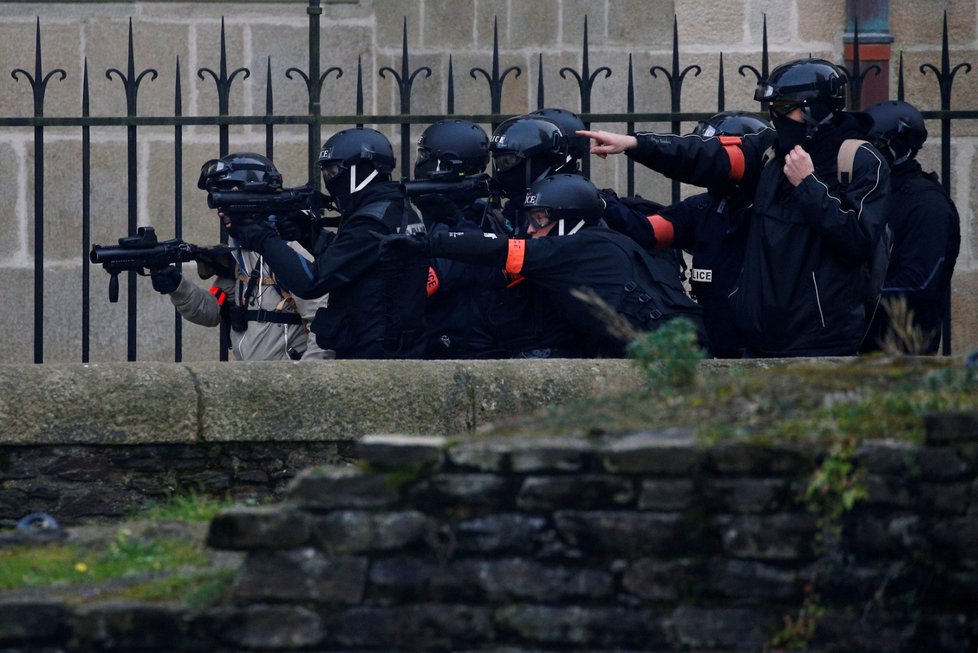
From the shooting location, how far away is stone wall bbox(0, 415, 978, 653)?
4801 millimetres

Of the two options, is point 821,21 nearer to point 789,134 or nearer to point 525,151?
point 525,151

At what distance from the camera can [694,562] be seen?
4.83 metres

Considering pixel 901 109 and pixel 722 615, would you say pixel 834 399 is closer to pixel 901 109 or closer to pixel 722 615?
pixel 722 615

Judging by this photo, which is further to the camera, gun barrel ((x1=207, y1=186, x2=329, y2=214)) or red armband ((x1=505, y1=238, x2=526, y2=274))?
gun barrel ((x1=207, y1=186, x2=329, y2=214))

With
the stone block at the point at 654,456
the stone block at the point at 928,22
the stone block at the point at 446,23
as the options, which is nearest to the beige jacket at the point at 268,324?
the stone block at the point at 654,456

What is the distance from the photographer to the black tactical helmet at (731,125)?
782cm

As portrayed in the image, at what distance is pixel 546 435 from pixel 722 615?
65 cm

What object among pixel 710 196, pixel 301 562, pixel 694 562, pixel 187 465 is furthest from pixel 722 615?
pixel 710 196

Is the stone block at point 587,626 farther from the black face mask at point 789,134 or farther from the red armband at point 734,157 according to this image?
the red armband at point 734,157

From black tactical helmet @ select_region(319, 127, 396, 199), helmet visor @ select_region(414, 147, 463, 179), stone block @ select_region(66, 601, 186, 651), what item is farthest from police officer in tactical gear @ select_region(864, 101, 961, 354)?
stone block @ select_region(66, 601, 186, 651)

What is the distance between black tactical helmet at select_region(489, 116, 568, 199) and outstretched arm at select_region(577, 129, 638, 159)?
414 millimetres

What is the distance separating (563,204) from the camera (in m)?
7.45

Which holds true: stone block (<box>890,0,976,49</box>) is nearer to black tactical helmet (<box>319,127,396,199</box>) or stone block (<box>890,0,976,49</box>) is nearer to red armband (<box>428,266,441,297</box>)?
black tactical helmet (<box>319,127,396,199</box>)

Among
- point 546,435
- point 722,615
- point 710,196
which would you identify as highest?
point 710,196
